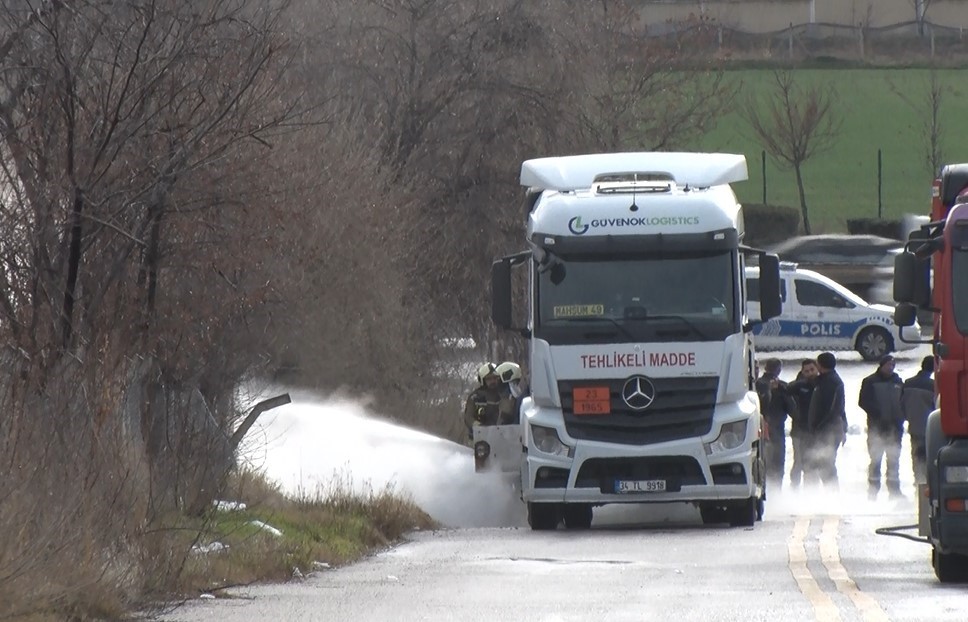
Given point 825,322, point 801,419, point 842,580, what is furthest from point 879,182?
point 842,580

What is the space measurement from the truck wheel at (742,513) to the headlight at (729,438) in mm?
592

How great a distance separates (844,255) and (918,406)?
30.7 metres

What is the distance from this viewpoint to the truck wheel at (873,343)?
39406 mm

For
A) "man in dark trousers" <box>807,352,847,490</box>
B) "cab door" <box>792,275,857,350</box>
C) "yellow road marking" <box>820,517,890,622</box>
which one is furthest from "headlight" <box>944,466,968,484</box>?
"cab door" <box>792,275,857,350</box>

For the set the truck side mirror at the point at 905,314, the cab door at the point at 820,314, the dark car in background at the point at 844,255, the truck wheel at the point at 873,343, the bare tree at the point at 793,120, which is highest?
the bare tree at the point at 793,120

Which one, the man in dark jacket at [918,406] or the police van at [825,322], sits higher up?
the police van at [825,322]

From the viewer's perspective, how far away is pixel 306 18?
31281 millimetres

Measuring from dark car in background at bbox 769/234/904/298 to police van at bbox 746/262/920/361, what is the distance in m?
9.52

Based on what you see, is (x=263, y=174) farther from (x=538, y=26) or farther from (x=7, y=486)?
(x=538, y=26)

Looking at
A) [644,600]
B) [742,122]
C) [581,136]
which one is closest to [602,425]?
[644,600]

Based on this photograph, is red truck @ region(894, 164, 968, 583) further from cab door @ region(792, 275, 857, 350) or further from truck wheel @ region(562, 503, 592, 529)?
cab door @ region(792, 275, 857, 350)

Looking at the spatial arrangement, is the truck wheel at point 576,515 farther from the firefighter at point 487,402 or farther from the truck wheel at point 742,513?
the firefighter at point 487,402

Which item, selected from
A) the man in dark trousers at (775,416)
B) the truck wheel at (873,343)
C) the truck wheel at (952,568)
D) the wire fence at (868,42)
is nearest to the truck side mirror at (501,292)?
the man in dark trousers at (775,416)

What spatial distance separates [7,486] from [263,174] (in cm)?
914
